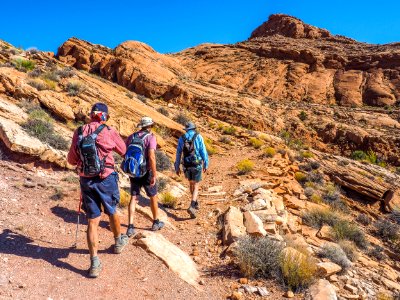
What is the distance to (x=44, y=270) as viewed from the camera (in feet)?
12.0

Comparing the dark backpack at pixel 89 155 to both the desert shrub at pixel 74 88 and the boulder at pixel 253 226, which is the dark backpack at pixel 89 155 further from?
the desert shrub at pixel 74 88

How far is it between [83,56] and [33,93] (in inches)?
785

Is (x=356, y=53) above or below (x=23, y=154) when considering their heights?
above

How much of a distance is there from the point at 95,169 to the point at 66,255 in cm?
136

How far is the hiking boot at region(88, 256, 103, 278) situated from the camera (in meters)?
3.62

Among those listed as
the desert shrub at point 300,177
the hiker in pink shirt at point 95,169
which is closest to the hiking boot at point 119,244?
A: the hiker in pink shirt at point 95,169

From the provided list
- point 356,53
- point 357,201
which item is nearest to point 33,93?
point 357,201

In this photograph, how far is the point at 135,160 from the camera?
183 inches

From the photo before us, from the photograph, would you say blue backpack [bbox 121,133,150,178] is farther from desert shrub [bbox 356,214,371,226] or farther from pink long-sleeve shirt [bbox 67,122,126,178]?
desert shrub [bbox 356,214,371,226]

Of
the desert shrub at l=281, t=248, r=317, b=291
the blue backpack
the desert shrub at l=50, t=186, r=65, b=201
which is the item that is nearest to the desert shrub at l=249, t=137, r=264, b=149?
the desert shrub at l=50, t=186, r=65, b=201

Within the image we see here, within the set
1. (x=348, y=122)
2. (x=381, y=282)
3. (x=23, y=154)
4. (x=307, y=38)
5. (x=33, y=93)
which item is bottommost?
(x=381, y=282)

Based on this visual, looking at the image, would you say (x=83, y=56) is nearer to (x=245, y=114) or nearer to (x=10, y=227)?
(x=245, y=114)

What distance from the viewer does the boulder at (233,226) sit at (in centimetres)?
519

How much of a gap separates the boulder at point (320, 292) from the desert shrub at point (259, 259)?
46 cm
